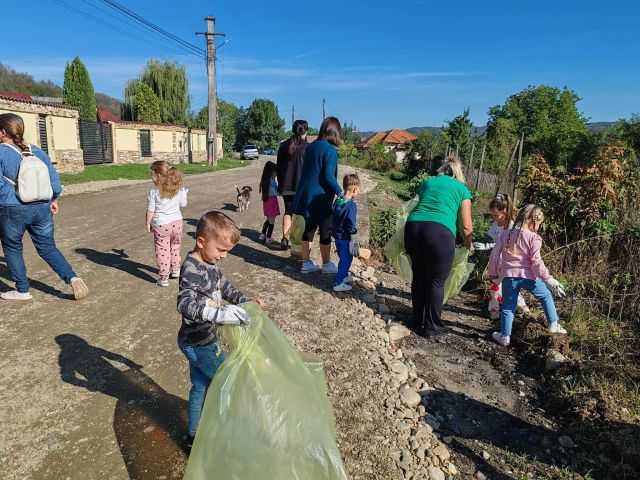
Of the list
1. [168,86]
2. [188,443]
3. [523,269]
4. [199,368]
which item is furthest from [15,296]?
[168,86]

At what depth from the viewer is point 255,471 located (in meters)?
1.79

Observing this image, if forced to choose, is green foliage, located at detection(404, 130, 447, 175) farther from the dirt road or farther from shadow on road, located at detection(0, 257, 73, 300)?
shadow on road, located at detection(0, 257, 73, 300)

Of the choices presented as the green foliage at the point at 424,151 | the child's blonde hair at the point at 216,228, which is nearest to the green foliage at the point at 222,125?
the green foliage at the point at 424,151

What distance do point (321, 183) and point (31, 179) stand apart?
2.90 meters

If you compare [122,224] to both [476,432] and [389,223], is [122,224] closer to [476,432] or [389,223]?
[389,223]

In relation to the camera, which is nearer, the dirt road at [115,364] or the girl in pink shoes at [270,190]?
the dirt road at [115,364]

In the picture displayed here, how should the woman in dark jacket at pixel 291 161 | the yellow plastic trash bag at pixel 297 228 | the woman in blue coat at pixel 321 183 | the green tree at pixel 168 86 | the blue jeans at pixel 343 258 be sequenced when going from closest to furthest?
the blue jeans at pixel 343 258 → the woman in blue coat at pixel 321 183 → the yellow plastic trash bag at pixel 297 228 → the woman in dark jacket at pixel 291 161 → the green tree at pixel 168 86

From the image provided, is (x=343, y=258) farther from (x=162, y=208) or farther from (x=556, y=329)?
(x=556, y=329)

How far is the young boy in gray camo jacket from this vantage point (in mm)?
2189

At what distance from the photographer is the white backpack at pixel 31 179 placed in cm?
380

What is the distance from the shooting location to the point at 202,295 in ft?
7.34

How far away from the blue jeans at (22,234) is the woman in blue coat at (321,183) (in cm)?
261

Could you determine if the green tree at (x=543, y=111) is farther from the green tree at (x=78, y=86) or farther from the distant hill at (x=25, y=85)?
the distant hill at (x=25, y=85)

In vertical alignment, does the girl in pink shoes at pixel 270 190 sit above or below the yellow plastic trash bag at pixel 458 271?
above
